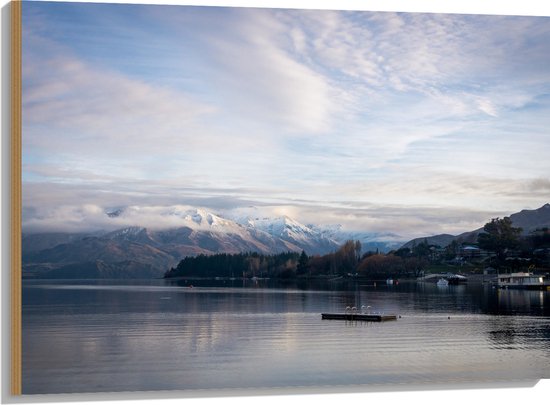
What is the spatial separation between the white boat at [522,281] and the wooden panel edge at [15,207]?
29186 mm

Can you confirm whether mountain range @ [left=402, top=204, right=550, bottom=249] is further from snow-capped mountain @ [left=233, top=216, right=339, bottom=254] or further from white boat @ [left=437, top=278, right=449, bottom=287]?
white boat @ [left=437, top=278, right=449, bottom=287]

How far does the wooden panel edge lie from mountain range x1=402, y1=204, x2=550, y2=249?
1142 centimetres

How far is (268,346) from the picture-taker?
1716cm

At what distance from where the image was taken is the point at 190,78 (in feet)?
50.8

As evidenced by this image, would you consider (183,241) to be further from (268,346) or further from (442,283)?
(442,283)

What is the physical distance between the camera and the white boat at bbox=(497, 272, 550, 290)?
38.8m

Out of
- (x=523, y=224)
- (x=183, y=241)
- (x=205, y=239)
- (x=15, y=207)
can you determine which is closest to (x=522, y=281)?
(x=523, y=224)

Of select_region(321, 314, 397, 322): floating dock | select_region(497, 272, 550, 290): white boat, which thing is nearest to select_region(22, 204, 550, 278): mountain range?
select_region(321, 314, 397, 322): floating dock

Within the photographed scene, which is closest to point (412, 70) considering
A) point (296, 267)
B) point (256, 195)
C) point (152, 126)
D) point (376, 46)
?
point (376, 46)

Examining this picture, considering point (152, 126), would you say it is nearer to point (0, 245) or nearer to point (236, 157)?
point (236, 157)

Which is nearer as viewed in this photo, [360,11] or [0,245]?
[0,245]

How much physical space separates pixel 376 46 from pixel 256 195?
13.8 ft

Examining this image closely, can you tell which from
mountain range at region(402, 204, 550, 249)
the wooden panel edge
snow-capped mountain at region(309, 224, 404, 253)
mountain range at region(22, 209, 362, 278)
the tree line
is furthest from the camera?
the tree line

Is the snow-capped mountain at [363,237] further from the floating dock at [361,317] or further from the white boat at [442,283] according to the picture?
the white boat at [442,283]
